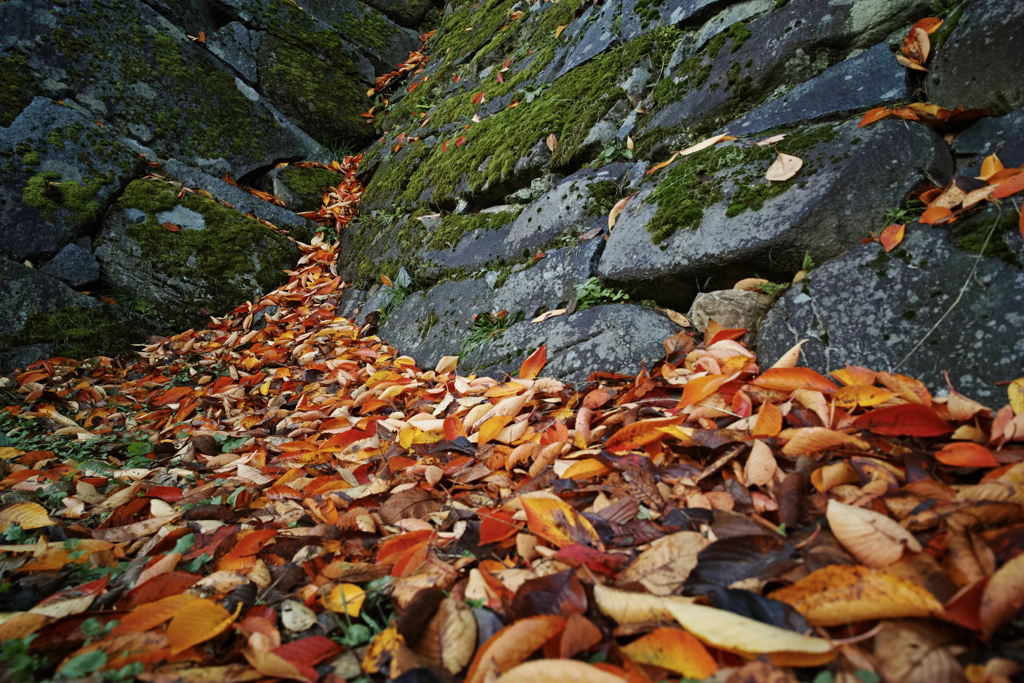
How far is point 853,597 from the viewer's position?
2.49ft

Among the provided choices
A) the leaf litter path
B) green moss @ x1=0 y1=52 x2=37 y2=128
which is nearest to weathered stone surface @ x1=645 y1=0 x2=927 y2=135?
the leaf litter path

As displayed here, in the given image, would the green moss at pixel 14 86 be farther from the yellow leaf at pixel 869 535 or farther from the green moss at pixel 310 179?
the yellow leaf at pixel 869 535

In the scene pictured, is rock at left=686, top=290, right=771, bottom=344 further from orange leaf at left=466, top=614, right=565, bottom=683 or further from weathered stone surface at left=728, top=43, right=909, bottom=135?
orange leaf at left=466, top=614, right=565, bottom=683

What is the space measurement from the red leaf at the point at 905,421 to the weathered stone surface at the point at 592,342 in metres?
0.82

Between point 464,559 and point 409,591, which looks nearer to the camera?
point 409,591

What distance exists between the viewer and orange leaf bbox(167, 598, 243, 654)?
0.90m

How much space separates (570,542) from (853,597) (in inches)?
21.5

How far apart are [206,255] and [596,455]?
4.30m

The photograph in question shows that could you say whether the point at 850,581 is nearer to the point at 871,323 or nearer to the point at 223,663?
the point at 871,323

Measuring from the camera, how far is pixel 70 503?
1552 mm

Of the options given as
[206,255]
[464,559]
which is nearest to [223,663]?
[464,559]

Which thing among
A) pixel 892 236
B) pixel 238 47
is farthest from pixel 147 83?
pixel 892 236

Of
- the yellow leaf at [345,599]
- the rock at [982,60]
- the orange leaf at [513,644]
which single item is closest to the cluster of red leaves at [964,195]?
the rock at [982,60]

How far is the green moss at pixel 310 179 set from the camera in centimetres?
529
